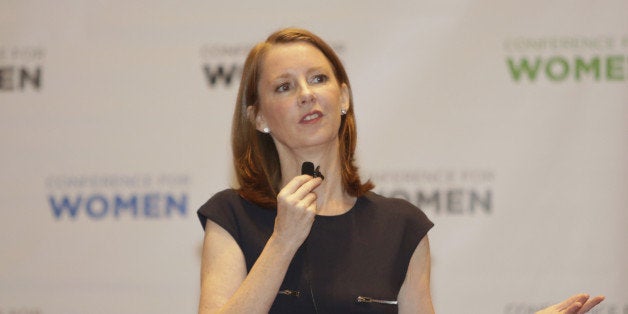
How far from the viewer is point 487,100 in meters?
3.16

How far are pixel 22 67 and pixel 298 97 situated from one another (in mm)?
1686

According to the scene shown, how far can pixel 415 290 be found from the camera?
83.6 inches

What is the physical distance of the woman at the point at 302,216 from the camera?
1.82 m

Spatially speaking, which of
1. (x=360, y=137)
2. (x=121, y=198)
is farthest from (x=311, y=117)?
Answer: (x=121, y=198)

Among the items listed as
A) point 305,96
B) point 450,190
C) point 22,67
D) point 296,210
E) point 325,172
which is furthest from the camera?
point 22,67

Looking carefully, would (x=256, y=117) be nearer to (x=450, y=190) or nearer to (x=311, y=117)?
(x=311, y=117)

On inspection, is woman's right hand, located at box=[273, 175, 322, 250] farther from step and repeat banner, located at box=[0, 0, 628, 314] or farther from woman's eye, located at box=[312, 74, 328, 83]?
step and repeat banner, located at box=[0, 0, 628, 314]

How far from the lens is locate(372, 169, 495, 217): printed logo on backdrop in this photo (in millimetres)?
3121

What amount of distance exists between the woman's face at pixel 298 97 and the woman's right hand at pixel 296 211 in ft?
0.84

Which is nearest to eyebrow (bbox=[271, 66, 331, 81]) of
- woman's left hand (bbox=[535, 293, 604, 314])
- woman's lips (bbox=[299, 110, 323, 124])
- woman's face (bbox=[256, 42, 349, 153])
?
woman's face (bbox=[256, 42, 349, 153])

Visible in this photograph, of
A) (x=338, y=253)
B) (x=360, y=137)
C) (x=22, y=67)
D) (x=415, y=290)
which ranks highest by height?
(x=22, y=67)

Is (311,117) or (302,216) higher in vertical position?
(311,117)

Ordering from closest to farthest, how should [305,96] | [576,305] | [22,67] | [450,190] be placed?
1. [576,305]
2. [305,96]
3. [450,190]
4. [22,67]

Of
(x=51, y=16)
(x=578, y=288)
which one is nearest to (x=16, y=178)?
(x=51, y=16)
